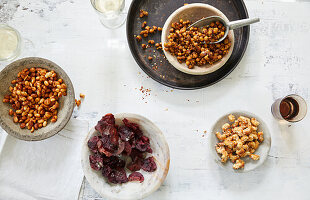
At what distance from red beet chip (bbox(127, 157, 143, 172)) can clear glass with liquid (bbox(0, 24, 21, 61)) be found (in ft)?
2.74

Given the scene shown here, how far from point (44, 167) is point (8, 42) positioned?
68cm

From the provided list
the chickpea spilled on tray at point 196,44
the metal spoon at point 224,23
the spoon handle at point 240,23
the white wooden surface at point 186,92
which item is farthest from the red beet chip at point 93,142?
the spoon handle at point 240,23

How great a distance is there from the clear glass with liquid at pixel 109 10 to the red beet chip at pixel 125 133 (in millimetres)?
570

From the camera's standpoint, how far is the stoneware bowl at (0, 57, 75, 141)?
1338 mm

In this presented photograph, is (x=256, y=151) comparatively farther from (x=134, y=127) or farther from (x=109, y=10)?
(x=109, y=10)

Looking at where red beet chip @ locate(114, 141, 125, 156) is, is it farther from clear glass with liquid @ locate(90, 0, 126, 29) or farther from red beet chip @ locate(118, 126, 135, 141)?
clear glass with liquid @ locate(90, 0, 126, 29)

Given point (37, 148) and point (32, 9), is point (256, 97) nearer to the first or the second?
point (37, 148)

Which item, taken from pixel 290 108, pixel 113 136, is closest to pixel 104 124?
pixel 113 136

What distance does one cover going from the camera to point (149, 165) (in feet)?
4.54

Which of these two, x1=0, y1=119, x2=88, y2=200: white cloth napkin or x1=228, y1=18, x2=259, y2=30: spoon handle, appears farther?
x1=0, y1=119, x2=88, y2=200: white cloth napkin

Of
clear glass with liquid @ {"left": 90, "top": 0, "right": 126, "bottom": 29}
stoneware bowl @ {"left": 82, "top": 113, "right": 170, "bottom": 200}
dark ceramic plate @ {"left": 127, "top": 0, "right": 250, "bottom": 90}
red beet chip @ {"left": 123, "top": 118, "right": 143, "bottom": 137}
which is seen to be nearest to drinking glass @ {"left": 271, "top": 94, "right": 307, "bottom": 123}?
dark ceramic plate @ {"left": 127, "top": 0, "right": 250, "bottom": 90}

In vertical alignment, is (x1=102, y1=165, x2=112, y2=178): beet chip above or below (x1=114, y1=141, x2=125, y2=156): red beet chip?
below


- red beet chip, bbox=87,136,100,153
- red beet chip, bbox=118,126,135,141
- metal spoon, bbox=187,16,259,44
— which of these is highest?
metal spoon, bbox=187,16,259,44

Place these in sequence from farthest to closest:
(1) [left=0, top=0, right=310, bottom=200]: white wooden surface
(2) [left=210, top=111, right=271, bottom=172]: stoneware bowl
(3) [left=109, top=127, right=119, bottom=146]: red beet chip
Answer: (1) [left=0, top=0, right=310, bottom=200]: white wooden surface → (2) [left=210, top=111, right=271, bottom=172]: stoneware bowl → (3) [left=109, top=127, right=119, bottom=146]: red beet chip
